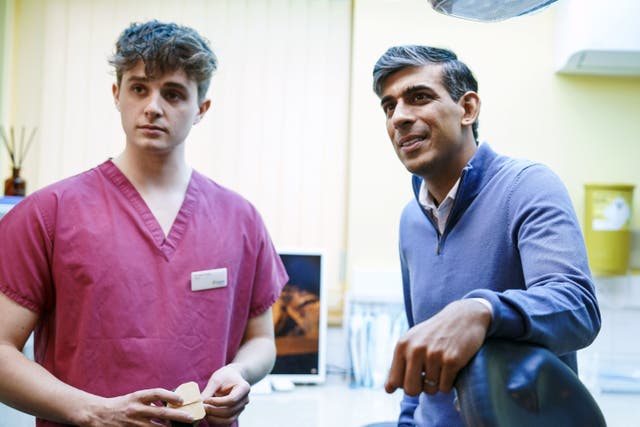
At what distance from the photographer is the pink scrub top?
1083 millimetres

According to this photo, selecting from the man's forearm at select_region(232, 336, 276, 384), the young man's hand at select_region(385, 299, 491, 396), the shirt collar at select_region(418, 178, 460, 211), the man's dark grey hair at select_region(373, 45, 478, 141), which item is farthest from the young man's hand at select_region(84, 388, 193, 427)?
the man's dark grey hair at select_region(373, 45, 478, 141)

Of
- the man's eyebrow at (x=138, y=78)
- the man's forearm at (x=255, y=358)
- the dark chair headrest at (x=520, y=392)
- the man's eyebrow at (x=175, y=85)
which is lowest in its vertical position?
the man's forearm at (x=255, y=358)

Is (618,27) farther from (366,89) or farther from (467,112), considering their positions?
(467,112)

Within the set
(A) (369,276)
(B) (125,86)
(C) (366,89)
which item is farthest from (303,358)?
(B) (125,86)

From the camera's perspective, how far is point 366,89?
2.70m

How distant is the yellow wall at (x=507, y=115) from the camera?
269 cm

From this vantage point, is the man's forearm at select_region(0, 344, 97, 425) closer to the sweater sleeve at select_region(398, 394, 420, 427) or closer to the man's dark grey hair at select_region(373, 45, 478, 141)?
the sweater sleeve at select_region(398, 394, 420, 427)

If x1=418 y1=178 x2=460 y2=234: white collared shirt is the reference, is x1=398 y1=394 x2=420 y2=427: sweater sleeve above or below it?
below

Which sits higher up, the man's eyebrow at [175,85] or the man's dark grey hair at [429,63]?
the man's dark grey hair at [429,63]

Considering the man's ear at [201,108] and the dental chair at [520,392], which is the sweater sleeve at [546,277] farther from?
the man's ear at [201,108]

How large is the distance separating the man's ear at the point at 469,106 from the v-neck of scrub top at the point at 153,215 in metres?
0.57

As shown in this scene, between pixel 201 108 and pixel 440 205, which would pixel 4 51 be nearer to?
pixel 201 108

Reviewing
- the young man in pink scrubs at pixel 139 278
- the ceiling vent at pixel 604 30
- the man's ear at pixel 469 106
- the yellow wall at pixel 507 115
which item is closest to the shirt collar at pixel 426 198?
the man's ear at pixel 469 106

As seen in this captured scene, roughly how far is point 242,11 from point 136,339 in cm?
200
